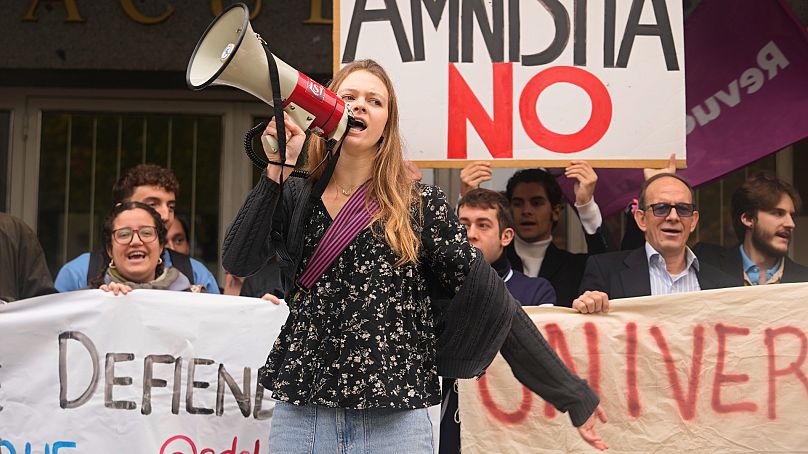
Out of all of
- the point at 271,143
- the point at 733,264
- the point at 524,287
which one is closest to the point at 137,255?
the point at 524,287

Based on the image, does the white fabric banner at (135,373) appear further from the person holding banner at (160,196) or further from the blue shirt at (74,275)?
the person holding banner at (160,196)

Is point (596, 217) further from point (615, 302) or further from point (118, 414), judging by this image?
point (118, 414)

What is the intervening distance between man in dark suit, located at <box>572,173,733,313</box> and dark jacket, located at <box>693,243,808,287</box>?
19 cm

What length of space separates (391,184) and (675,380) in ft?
5.62

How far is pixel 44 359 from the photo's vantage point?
14.2 feet

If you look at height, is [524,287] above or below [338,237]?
below

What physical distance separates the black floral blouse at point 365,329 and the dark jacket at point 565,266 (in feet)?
7.17

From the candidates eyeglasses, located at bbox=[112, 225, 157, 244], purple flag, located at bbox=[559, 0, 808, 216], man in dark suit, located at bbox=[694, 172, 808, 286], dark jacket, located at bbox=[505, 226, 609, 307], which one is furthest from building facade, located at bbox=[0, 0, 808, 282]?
eyeglasses, located at bbox=[112, 225, 157, 244]

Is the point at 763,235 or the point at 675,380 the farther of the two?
the point at 763,235

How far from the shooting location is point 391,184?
2.93 m

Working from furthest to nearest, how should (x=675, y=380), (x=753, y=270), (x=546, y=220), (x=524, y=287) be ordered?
(x=546, y=220)
(x=753, y=270)
(x=524, y=287)
(x=675, y=380)

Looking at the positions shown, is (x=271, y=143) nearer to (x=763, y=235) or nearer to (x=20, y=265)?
(x=20, y=265)

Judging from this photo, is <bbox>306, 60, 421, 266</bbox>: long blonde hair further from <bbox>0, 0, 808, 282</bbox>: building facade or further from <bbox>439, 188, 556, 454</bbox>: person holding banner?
<bbox>0, 0, 808, 282</bbox>: building facade

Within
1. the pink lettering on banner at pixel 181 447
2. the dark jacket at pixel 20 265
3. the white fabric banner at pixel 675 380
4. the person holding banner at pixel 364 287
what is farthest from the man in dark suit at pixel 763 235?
the dark jacket at pixel 20 265
